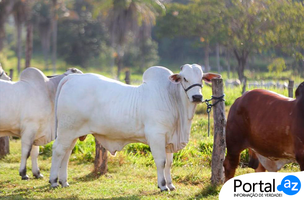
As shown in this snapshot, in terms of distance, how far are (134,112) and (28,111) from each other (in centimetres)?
183

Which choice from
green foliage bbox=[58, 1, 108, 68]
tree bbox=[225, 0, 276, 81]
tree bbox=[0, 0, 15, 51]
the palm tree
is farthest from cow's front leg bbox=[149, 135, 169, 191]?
green foliage bbox=[58, 1, 108, 68]

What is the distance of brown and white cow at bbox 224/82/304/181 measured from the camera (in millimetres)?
4800

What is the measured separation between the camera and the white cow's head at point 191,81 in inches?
226

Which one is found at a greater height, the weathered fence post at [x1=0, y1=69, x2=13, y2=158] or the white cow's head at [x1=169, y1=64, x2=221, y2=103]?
the white cow's head at [x1=169, y1=64, x2=221, y2=103]

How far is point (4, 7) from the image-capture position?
115 ft

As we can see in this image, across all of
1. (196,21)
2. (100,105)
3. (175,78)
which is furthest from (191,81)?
(196,21)

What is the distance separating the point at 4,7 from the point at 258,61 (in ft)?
82.1

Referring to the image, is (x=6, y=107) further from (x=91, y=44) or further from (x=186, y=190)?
(x=91, y=44)

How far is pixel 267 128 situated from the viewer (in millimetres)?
5070

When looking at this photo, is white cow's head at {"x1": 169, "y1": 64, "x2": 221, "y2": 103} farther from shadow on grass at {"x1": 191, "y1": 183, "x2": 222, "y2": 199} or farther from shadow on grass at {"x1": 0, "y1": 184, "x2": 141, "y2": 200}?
shadow on grass at {"x1": 0, "y1": 184, "x2": 141, "y2": 200}

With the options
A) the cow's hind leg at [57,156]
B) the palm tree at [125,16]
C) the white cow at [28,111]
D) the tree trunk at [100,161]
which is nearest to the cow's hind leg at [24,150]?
the white cow at [28,111]

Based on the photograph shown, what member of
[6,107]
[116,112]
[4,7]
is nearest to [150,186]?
[116,112]

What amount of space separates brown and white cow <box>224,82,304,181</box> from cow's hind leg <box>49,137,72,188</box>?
215 cm

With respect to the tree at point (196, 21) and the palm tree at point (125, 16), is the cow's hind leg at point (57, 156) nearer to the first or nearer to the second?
the tree at point (196, 21)
